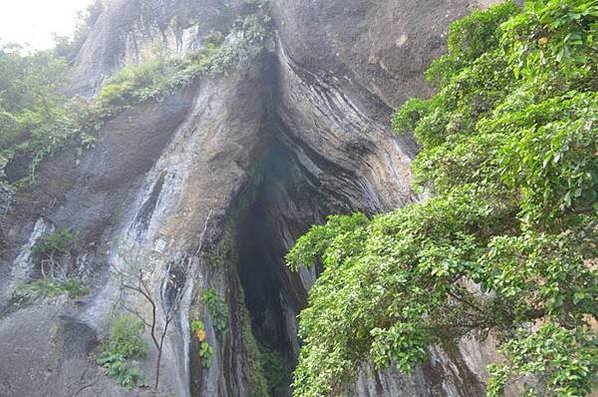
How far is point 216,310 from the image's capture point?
991 cm

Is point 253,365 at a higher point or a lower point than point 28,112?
lower

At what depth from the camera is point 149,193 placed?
404 inches

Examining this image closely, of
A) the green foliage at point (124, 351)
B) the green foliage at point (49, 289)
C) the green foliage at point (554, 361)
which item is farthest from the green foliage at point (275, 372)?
the green foliage at point (554, 361)

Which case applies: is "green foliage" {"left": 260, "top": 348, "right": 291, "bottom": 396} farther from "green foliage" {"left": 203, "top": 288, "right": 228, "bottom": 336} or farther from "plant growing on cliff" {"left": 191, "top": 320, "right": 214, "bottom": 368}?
"plant growing on cliff" {"left": 191, "top": 320, "right": 214, "bottom": 368}

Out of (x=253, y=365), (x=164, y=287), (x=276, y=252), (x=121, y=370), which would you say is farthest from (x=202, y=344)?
(x=276, y=252)

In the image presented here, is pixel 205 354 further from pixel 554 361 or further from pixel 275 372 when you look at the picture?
pixel 554 361

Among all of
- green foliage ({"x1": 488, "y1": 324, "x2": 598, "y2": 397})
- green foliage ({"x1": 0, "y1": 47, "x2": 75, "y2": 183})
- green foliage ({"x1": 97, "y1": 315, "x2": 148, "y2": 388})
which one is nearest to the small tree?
green foliage ({"x1": 97, "y1": 315, "x2": 148, "y2": 388})

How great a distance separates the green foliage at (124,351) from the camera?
7.55 metres

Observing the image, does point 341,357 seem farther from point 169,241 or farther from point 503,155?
point 169,241

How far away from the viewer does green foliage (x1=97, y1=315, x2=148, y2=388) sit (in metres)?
7.55

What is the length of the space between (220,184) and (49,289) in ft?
13.9

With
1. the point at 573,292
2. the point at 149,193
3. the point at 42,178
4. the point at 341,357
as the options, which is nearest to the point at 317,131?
the point at 149,193

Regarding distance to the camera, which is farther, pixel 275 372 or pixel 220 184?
pixel 275 372

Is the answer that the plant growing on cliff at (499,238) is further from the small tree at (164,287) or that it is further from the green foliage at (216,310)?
the green foliage at (216,310)
